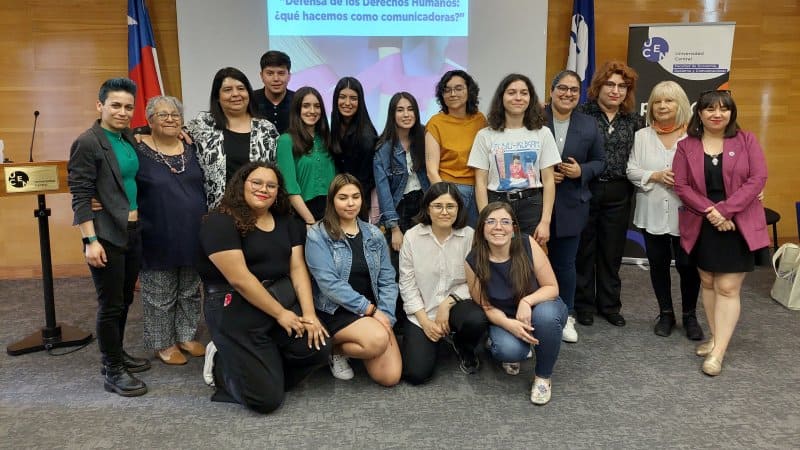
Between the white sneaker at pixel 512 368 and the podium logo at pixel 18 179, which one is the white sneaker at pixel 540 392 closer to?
the white sneaker at pixel 512 368

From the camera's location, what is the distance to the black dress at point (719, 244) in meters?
2.79

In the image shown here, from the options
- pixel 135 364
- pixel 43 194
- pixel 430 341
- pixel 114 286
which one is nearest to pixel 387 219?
pixel 430 341

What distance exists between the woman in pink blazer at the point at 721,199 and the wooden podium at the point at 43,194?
3.32 metres

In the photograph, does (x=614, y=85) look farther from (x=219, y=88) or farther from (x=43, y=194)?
(x=43, y=194)

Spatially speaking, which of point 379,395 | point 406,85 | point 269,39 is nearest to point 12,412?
point 379,395

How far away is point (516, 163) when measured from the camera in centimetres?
296

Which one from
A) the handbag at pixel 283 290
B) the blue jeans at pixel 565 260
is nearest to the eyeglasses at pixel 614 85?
the blue jeans at pixel 565 260

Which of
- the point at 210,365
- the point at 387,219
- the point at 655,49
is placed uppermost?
the point at 655,49

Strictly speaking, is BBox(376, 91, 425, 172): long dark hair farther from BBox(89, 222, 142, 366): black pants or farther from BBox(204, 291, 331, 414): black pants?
BBox(89, 222, 142, 366): black pants

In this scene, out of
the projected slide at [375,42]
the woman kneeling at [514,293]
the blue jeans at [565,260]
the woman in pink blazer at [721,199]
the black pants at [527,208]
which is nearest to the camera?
the woman kneeling at [514,293]

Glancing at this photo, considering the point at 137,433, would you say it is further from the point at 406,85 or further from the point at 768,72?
the point at 768,72

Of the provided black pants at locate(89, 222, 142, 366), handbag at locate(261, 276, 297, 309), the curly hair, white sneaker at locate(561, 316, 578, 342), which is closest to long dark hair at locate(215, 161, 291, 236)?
handbag at locate(261, 276, 297, 309)

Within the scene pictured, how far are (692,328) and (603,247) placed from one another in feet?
2.17

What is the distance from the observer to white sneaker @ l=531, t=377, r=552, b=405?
250 cm
